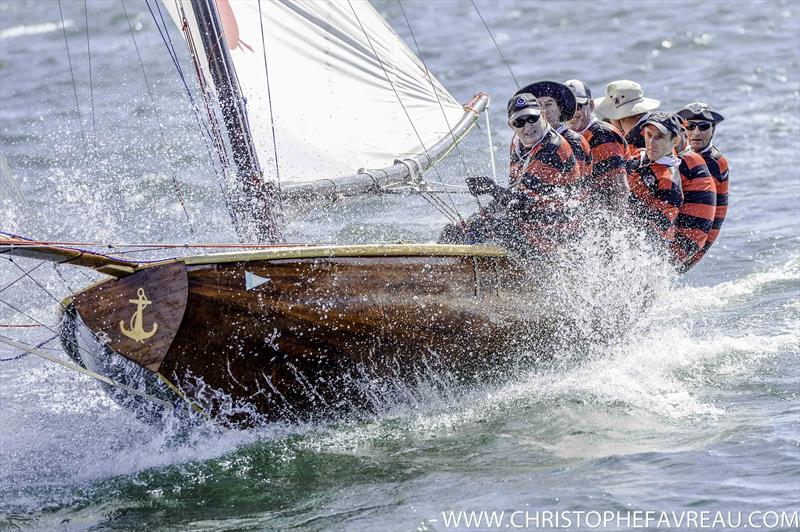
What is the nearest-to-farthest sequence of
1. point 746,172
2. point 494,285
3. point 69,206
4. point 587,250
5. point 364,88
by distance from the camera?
point 494,285, point 587,250, point 364,88, point 69,206, point 746,172

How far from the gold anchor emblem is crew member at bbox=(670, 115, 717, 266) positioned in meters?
3.00

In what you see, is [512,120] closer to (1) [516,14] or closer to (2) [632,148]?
(2) [632,148]

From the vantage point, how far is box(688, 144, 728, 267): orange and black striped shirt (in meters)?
6.41

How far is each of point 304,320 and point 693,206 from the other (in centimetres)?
250

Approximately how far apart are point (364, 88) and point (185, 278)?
2871 mm

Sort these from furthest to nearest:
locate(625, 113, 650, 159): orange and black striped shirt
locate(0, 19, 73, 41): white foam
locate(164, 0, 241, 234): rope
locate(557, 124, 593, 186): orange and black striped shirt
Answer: locate(0, 19, 73, 41): white foam → locate(625, 113, 650, 159): orange and black striped shirt → locate(164, 0, 241, 234): rope → locate(557, 124, 593, 186): orange and black striped shirt

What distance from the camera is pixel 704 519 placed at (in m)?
4.09

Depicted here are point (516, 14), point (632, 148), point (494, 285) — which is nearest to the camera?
point (494, 285)

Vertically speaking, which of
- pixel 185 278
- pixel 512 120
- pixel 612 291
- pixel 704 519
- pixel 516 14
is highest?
pixel 516 14

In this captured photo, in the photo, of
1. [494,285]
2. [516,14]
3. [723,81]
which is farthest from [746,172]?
[516,14]

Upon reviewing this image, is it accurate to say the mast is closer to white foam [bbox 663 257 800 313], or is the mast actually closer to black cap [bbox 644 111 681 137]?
black cap [bbox 644 111 681 137]

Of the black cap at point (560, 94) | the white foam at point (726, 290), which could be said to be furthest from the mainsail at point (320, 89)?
the white foam at point (726, 290)

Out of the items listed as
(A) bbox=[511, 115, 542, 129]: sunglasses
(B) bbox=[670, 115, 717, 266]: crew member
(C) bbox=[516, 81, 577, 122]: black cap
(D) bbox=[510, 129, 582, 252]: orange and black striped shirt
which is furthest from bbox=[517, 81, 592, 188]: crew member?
(B) bbox=[670, 115, 717, 266]: crew member

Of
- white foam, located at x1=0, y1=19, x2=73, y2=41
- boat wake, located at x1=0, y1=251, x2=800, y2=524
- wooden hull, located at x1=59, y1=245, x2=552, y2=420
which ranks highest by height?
white foam, located at x1=0, y1=19, x2=73, y2=41
